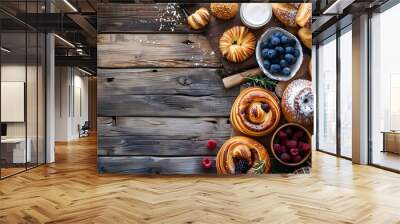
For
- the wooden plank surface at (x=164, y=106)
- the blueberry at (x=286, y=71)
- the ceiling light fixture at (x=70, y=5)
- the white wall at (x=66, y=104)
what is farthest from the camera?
the white wall at (x=66, y=104)

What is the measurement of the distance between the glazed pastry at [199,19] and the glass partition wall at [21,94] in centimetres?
283

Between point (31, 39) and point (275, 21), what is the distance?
4.28 m

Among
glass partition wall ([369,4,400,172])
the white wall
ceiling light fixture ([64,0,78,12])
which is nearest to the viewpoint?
ceiling light fixture ([64,0,78,12])

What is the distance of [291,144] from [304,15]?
1973 millimetres

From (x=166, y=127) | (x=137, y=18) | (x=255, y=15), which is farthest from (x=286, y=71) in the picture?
(x=137, y=18)

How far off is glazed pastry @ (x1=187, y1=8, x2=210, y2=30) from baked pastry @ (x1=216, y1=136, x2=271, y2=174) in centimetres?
179

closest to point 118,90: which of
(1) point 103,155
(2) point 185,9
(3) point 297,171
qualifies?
(1) point 103,155

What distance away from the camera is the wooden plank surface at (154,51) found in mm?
6008

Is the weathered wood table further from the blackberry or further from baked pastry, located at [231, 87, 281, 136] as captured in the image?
the blackberry

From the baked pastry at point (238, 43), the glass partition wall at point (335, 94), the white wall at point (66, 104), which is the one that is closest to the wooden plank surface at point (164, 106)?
the baked pastry at point (238, 43)

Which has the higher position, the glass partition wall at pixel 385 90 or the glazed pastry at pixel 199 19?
the glazed pastry at pixel 199 19

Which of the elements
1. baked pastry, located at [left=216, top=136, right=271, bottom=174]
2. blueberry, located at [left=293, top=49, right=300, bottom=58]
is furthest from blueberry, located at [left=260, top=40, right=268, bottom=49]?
baked pastry, located at [left=216, top=136, right=271, bottom=174]

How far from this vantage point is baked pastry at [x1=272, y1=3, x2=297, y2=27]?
5996mm

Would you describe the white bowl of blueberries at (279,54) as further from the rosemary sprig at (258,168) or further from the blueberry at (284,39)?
the rosemary sprig at (258,168)
